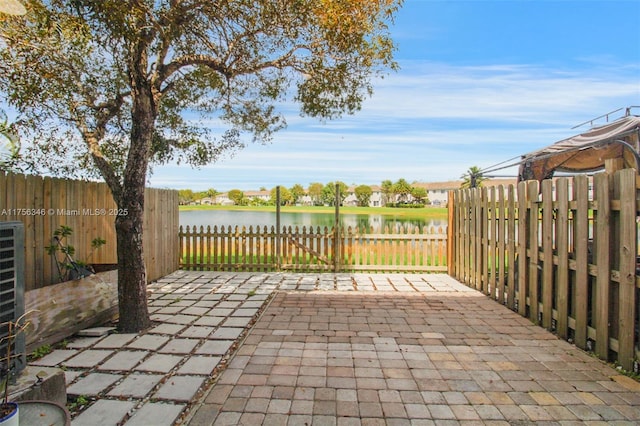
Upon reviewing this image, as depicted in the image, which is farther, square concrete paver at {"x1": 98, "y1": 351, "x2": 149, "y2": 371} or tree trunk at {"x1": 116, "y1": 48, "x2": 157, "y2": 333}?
tree trunk at {"x1": 116, "y1": 48, "x2": 157, "y2": 333}

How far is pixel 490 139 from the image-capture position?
73.1ft

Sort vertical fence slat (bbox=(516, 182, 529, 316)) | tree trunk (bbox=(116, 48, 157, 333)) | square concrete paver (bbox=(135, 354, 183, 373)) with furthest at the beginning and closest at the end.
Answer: vertical fence slat (bbox=(516, 182, 529, 316)) → tree trunk (bbox=(116, 48, 157, 333)) → square concrete paver (bbox=(135, 354, 183, 373))

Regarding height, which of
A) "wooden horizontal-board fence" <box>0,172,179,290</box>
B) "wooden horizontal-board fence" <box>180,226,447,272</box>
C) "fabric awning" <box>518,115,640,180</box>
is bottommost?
"wooden horizontal-board fence" <box>180,226,447,272</box>

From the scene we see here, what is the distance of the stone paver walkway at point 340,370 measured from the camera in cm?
212

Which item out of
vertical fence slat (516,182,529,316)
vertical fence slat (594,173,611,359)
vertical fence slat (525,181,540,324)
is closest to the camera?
vertical fence slat (594,173,611,359)

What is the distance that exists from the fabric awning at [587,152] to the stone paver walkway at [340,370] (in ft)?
9.06

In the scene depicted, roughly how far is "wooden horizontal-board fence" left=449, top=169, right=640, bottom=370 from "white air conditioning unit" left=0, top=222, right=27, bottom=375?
Answer: 4414 mm

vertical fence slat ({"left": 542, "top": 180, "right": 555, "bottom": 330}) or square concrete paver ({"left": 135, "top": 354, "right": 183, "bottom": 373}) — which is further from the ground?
vertical fence slat ({"left": 542, "top": 180, "right": 555, "bottom": 330})

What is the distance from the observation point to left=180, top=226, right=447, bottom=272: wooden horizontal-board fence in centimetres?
733

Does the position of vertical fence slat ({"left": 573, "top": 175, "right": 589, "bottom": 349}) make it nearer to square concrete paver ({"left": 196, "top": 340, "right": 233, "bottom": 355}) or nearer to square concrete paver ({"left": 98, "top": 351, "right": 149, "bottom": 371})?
square concrete paver ({"left": 196, "top": 340, "right": 233, "bottom": 355})

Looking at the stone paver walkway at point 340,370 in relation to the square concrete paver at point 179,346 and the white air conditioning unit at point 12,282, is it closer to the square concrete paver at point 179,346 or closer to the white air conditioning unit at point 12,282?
the square concrete paver at point 179,346

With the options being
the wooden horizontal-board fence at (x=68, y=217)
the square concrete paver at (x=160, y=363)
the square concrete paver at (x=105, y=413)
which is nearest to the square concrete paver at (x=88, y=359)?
the square concrete paver at (x=160, y=363)

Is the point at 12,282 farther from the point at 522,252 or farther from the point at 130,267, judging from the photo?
the point at 522,252

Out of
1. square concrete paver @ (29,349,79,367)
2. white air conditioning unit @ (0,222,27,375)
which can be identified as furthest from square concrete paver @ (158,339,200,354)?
white air conditioning unit @ (0,222,27,375)
